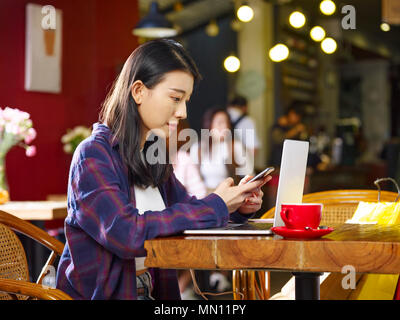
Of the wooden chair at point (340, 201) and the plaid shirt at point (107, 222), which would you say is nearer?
the plaid shirt at point (107, 222)

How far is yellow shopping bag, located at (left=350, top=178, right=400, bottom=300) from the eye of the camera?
191cm

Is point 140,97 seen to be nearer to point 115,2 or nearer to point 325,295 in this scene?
point 325,295

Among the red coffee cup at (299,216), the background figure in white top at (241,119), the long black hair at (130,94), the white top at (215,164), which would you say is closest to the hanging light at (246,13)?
the white top at (215,164)

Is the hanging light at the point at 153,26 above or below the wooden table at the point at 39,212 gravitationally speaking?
above

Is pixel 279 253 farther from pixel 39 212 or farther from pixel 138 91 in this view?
pixel 39 212

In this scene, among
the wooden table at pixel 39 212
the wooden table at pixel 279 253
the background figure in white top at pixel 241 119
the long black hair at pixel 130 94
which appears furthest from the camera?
the background figure in white top at pixel 241 119

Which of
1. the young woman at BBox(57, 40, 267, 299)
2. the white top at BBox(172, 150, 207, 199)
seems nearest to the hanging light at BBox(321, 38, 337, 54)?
the white top at BBox(172, 150, 207, 199)

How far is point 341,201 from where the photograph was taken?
97.6 inches

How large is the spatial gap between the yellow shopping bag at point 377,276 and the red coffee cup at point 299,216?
20.3 inches

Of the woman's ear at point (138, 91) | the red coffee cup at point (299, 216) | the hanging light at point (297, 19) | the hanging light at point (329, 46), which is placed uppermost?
the hanging light at point (297, 19)

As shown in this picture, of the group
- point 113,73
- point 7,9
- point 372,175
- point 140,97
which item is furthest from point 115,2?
point 372,175

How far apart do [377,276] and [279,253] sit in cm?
90

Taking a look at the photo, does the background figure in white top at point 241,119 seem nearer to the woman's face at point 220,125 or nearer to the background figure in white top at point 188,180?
the woman's face at point 220,125

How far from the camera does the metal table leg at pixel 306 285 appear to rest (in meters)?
1.52
